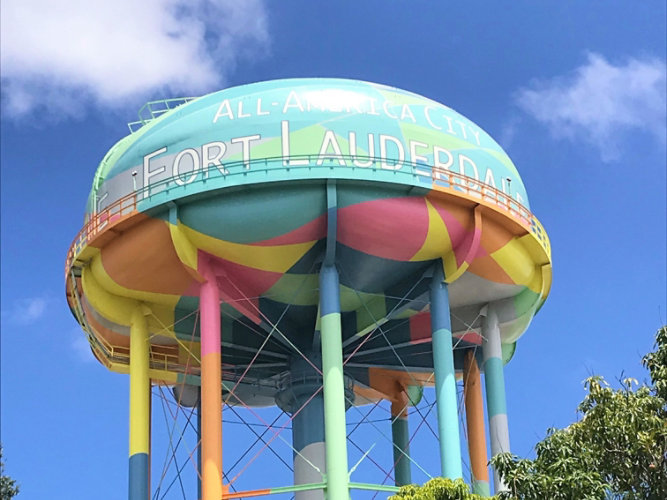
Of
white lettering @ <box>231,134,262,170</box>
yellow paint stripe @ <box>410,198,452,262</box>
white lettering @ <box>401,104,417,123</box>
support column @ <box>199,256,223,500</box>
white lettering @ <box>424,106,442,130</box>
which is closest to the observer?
support column @ <box>199,256,223,500</box>

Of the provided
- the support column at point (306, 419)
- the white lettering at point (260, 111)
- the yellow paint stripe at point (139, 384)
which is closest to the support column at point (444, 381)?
the support column at point (306, 419)

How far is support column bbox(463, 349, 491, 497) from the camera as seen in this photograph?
112 feet

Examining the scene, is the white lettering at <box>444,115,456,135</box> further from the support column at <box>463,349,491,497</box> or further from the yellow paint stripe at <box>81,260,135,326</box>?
the yellow paint stripe at <box>81,260,135,326</box>

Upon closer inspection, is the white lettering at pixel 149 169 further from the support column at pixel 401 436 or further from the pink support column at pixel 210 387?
the support column at pixel 401 436

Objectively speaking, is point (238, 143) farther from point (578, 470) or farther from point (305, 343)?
point (578, 470)

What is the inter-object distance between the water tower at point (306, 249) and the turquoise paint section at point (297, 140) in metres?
0.04

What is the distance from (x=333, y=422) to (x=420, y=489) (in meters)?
4.75

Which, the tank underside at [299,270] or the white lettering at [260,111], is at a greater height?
the white lettering at [260,111]

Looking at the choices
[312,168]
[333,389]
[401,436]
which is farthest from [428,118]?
[401,436]

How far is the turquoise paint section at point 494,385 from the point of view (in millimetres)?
33106

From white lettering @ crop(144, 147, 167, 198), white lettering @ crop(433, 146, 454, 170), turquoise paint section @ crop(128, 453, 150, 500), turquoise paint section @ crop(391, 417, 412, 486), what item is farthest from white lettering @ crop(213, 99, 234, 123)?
Answer: turquoise paint section @ crop(391, 417, 412, 486)

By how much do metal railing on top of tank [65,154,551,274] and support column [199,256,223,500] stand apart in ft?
6.59

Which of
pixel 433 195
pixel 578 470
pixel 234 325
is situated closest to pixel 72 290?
pixel 234 325

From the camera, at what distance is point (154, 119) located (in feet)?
105
